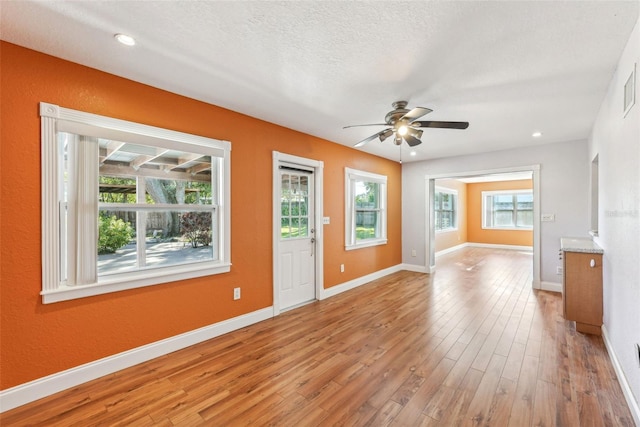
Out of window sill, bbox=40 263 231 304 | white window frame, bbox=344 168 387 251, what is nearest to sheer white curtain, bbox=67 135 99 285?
window sill, bbox=40 263 231 304

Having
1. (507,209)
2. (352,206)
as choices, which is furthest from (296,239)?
(507,209)

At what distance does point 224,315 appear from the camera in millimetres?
3133

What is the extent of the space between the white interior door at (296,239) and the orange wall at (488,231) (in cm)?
822

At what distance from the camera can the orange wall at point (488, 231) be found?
9.16 meters

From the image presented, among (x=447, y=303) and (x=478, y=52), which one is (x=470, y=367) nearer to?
(x=447, y=303)

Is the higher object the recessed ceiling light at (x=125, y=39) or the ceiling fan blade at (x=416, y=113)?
the recessed ceiling light at (x=125, y=39)

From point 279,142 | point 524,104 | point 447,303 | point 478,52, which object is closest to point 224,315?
point 279,142

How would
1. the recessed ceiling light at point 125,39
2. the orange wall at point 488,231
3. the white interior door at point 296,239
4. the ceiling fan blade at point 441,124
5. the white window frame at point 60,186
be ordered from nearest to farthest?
the recessed ceiling light at point 125,39, the white window frame at point 60,186, the ceiling fan blade at point 441,124, the white interior door at point 296,239, the orange wall at point 488,231

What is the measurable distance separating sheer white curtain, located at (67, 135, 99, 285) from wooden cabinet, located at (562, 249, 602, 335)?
15.6 feet

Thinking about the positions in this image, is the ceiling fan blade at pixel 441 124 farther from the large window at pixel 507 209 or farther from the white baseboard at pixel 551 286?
the large window at pixel 507 209

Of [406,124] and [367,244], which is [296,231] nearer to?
[367,244]

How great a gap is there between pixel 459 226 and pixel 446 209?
1159 millimetres

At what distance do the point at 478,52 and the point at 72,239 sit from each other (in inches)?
136

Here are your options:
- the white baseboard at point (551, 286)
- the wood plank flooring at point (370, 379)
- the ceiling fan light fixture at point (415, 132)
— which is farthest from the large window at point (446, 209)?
the ceiling fan light fixture at point (415, 132)
